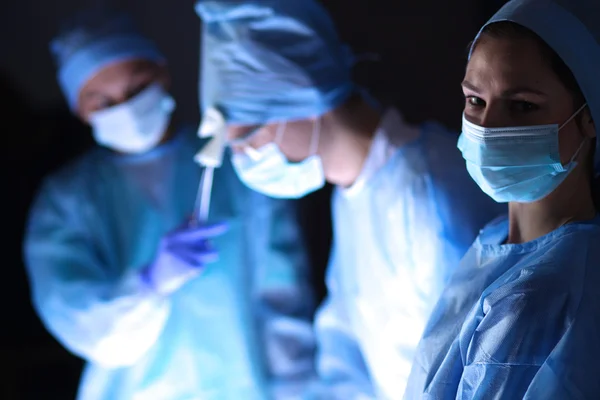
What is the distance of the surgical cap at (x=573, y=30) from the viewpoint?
1.08 m

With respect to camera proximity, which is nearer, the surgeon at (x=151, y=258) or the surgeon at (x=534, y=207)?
the surgeon at (x=534, y=207)

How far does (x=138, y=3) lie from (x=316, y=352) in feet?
4.83

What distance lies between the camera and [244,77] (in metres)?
1.68

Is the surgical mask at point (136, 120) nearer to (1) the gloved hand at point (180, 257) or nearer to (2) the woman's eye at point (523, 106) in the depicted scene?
(1) the gloved hand at point (180, 257)

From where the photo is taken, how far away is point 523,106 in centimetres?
112

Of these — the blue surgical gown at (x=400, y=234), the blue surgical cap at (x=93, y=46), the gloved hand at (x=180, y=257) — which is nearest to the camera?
the blue surgical gown at (x=400, y=234)

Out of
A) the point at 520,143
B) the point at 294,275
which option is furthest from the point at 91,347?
the point at 520,143

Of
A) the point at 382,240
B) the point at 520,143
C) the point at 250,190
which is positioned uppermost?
the point at 520,143

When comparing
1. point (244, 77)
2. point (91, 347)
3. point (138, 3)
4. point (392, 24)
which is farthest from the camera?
point (138, 3)

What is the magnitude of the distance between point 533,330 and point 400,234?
60 centimetres

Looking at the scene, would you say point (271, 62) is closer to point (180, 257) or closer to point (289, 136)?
point (289, 136)

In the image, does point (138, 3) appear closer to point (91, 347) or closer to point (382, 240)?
point (91, 347)

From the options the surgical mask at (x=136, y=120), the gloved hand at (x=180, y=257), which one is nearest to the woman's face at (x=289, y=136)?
the gloved hand at (x=180, y=257)

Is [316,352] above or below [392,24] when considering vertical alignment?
below
